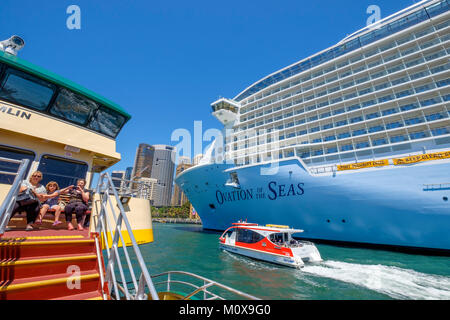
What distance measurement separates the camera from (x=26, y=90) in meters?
5.25

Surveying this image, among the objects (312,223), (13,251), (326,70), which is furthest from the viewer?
(326,70)

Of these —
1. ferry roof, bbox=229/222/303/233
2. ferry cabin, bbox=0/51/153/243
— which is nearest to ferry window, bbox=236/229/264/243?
ferry roof, bbox=229/222/303/233

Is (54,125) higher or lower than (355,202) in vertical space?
higher

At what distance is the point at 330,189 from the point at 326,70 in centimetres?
1484

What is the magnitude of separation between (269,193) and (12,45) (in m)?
16.6

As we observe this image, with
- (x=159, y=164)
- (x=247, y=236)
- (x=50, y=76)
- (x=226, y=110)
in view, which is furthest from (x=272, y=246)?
A: (x=159, y=164)

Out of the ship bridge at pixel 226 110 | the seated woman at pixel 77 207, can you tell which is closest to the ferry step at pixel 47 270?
the seated woman at pixel 77 207

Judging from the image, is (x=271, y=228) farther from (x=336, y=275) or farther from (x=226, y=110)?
(x=226, y=110)

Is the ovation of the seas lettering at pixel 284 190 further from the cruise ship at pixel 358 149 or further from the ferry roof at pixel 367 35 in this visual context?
the ferry roof at pixel 367 35

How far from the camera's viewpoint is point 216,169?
809 inches

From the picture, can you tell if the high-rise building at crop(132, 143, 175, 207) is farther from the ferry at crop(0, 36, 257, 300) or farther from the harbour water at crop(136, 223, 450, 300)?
the ferry at crop(0, 36, 257, 300)
